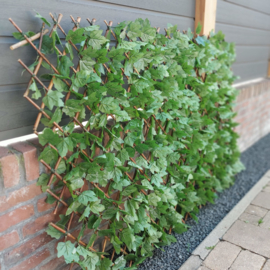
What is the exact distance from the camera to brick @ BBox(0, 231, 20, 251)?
49.4 inches

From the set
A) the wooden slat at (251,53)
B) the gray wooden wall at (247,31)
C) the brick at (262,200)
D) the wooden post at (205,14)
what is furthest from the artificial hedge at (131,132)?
the wooden slat at (251,53)

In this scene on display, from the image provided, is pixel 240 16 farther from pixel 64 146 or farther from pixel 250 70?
pixel 64 146

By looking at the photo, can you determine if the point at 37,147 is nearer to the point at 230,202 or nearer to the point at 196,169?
the point at 196,169

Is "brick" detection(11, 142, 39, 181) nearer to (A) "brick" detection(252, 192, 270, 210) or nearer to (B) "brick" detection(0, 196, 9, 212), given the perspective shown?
(B) "brick" detection(0, 196, 9, 212)

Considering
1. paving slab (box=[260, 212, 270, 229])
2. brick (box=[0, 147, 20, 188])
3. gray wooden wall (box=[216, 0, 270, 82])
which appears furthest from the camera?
gray wooden wall (box=[216, 0, 270, 82])

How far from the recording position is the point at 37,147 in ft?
4.40

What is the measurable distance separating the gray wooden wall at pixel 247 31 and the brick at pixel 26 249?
265 cm

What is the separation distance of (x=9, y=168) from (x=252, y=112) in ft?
11.6

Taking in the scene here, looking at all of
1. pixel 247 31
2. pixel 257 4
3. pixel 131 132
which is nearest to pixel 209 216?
pixel 131 132

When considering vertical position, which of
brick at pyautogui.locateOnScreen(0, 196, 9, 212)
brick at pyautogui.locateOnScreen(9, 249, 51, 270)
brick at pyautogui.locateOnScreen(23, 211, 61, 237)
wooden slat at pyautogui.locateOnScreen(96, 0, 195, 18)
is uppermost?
wooden slat at pyautogui.locateOnScreen(96, 0, 195, 18)

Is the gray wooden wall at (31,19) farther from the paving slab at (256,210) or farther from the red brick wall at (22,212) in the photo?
the paving slab at (256,210)

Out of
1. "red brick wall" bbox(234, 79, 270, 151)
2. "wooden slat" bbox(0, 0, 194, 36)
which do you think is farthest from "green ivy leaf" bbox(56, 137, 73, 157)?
"red brick wall" bbox(234, 79, 270, 151)

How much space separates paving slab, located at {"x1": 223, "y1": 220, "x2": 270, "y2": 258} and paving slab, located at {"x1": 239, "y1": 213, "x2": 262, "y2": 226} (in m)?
0.05

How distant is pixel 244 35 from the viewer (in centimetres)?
353
